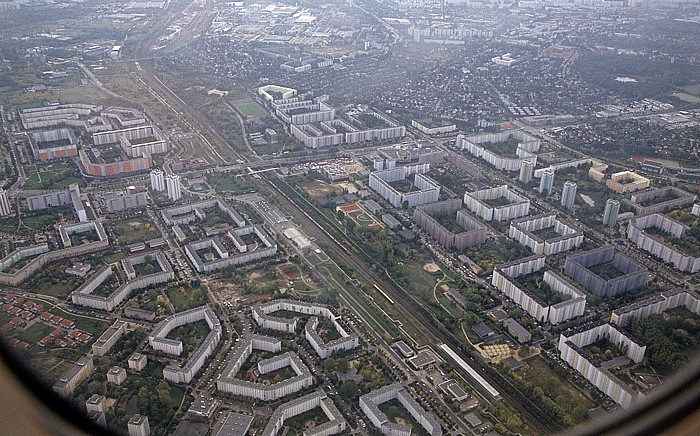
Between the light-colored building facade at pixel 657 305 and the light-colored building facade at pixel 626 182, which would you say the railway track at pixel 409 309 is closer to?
the light-colored building facade at pixel 657 305

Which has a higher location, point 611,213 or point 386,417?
point 611,213

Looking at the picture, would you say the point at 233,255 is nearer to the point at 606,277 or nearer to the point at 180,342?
the point at 180,342

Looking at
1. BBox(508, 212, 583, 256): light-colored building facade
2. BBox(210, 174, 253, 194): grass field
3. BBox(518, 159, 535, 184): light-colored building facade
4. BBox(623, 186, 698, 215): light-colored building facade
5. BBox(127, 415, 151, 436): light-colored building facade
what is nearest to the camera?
BBox(127, 415, 151, 436): light-colored building facade

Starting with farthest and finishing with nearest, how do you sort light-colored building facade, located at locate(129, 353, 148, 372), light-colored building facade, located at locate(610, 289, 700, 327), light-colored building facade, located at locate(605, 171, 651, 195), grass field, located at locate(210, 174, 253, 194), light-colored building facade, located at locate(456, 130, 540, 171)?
light-colored building facade, located at locate(456, 130, 540, 171)
light-colored building facade, located at locate(605, 171, 651, 195)
grass field, located at locate(210, 174, 253, 194)
light-colored building facade, located at locate(610, 289, 700, 327)
light-colored building facade, located at locate(129, 353, 148, 372)

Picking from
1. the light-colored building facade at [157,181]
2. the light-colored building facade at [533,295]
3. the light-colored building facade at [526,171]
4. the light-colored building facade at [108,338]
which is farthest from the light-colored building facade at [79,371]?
the light-colored building facade at [526,171]

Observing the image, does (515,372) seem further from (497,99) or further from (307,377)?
(497,99)

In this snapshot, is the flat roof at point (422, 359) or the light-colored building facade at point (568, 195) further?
the light-colored building facade at point (568, 195)

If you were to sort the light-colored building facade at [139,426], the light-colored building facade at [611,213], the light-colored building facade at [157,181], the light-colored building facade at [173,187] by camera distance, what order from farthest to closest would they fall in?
the light-colored building facade at [157,181] < the light-colored building facade at [173,187] < the light-colored building facade at [611,213] < the light-colored building facade at [139,426]

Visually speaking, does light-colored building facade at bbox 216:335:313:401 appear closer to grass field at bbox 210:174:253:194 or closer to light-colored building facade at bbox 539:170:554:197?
grass field at bbox 210:174:253:194

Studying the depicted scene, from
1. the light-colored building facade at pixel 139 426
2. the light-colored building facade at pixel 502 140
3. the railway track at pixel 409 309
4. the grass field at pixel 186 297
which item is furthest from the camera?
the light-colored building facade at pixel 502 140

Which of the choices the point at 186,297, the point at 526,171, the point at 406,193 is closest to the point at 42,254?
the point at 186,297

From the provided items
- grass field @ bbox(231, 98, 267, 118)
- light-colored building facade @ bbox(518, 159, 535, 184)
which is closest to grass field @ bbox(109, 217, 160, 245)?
grass field @ bbox(231, 98, 267, 118)
